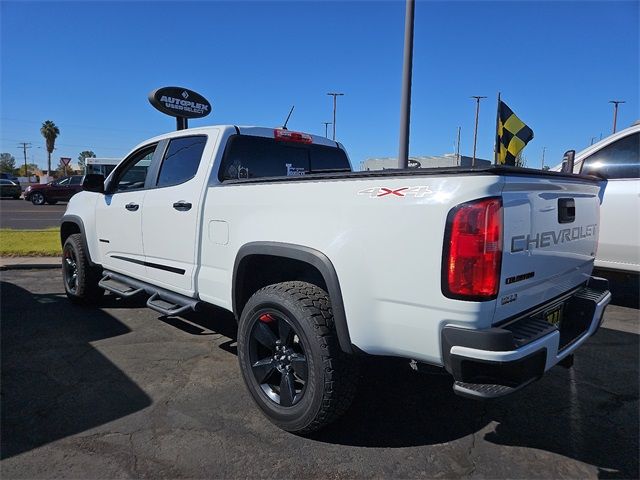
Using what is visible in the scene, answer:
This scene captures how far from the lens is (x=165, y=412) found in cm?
298

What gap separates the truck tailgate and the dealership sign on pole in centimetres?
705

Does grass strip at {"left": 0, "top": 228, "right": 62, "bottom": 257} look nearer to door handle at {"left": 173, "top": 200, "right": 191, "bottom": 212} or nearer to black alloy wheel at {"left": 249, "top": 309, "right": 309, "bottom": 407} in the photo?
door handle at {"left": 173, "top": 200, "right": 191, "bottom": 212}

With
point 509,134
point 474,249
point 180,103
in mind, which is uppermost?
point 180,103

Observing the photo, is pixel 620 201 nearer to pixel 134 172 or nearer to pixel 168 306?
pixel 168 306

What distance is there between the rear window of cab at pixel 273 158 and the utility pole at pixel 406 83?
4.42 meters

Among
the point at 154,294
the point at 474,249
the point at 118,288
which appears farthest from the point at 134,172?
the point at 474,249

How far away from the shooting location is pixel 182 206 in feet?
11.9

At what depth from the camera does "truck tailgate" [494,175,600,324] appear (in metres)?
2.11

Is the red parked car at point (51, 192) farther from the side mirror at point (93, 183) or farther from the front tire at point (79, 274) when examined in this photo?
the side mirror at point (93, 183)

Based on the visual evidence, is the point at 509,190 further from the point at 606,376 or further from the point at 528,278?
the point at 606,376

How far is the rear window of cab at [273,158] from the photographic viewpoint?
145 inches

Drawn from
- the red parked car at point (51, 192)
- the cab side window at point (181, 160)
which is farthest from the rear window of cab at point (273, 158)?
the red parked car at point (51, 192)

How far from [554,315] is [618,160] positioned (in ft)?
12.1

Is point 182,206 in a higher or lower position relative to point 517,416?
higher
